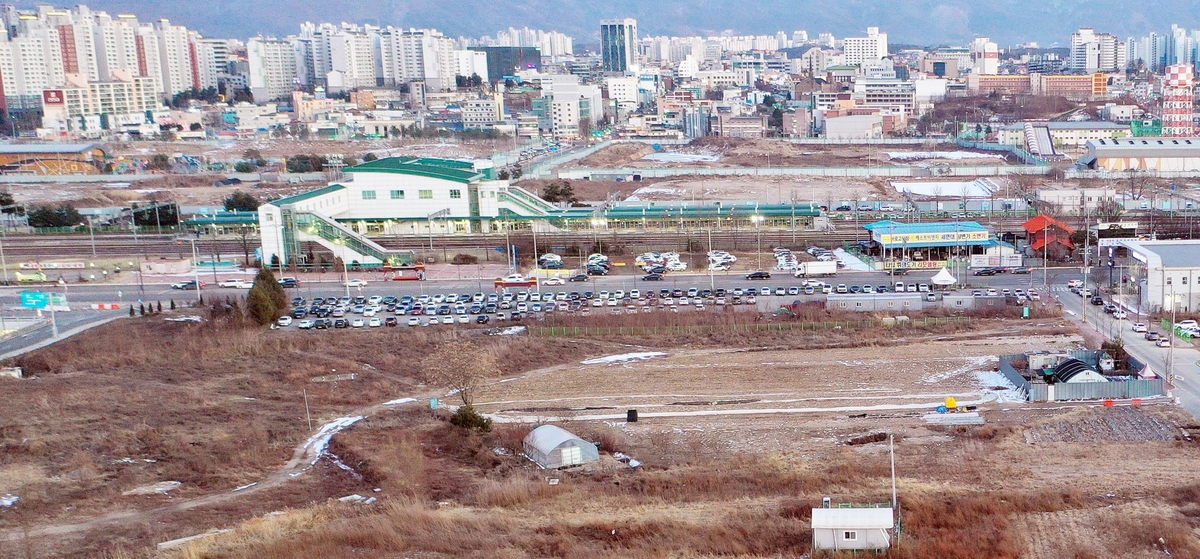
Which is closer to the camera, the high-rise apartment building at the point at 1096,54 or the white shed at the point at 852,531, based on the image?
the white shed at the point at 852,531

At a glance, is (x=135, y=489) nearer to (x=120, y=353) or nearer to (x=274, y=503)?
(x=274, y=503)

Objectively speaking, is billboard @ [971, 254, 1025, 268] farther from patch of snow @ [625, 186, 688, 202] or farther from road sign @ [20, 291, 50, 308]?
road sign @ [20, 291, 50, 308]

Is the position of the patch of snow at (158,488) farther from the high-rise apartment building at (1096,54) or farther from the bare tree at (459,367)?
the high-rise apartment building at (1096,54)

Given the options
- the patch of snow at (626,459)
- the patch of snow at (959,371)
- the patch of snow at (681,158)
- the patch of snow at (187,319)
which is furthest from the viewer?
the patch of snow at (681,158)

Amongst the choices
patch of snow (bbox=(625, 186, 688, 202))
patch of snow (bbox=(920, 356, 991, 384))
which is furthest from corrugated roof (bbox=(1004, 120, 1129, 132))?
patch of snow (bbox=(920, 356, 991, 384))

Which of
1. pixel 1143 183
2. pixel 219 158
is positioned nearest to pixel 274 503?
pixel 1143 183

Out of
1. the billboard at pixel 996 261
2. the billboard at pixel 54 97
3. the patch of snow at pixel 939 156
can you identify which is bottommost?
the billboard at pixel 996 261

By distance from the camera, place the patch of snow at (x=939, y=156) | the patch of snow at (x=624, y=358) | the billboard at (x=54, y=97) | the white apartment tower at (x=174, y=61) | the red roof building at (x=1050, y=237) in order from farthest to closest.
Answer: the white apartment tower at (x=174, y=61), the billboard at (x=54, y=97), the patch of snow at (x=939, y=156), the red roof building at (x=1050, y=237), the patch of snow at (x=624, y=358)

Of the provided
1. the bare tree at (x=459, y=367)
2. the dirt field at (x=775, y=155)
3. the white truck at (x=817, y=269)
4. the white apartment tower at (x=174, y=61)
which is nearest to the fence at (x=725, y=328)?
the bare tree at (x=459, y=367)
